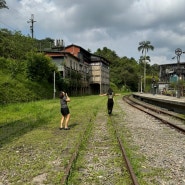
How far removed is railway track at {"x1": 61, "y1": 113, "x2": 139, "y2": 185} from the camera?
231 inches

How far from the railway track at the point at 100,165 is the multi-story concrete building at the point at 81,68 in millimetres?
41918

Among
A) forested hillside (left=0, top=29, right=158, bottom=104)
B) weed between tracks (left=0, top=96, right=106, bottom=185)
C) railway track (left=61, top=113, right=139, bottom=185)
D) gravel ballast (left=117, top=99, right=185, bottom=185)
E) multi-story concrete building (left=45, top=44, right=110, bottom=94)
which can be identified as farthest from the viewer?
multi-story concrete building (left=45, top=44, right=110, bottom=94)

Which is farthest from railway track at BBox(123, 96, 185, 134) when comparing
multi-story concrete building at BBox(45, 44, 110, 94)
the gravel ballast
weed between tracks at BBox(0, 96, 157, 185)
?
multi-story concrete building at BBox(45, 44, 110, 94)

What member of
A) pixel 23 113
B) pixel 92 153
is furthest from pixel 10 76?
pixel 92 153

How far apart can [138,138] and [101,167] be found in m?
4.15

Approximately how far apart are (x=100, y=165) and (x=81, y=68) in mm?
59732

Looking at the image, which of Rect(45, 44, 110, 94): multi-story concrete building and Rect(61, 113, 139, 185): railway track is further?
Rect(45, 44, 110, 94): multi-story concrete building

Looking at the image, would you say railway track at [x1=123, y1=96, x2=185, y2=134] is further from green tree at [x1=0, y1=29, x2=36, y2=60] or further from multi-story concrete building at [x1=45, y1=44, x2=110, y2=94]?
multi-story concrete building at [x1=45, y1=44, x2=110, y2=94]

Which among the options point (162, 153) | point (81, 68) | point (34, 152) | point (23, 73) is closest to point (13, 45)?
point (23, 73)

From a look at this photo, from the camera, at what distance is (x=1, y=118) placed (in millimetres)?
17188

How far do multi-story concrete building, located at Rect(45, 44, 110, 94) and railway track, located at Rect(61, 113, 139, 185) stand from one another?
41.9 m

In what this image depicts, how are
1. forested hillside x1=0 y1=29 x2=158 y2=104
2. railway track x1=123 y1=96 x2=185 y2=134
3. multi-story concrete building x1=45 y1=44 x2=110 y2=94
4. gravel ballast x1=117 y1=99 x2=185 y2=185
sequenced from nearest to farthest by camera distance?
gravel ballast x1=117 y1=99 x2=185 y2=185, railway track x1=123 y1=96 x2=185 y2=134, forested hillside x1=0 y1=29 x2=158 y2=104, multi-story concrete building x1=45 y1=44 x2=110 y2=94

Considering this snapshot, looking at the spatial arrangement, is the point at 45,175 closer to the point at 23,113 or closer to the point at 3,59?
the point at 23,113

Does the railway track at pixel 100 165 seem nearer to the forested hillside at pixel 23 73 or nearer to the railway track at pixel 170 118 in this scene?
the railway track at pixel 170 118
